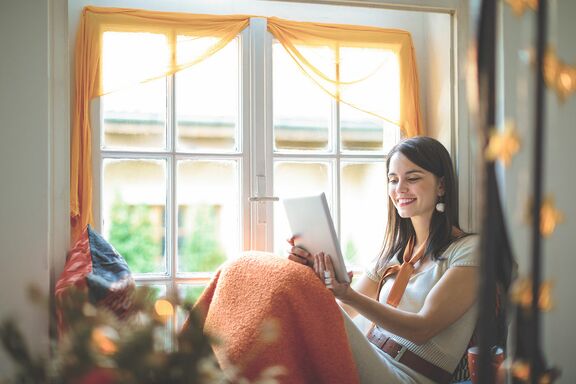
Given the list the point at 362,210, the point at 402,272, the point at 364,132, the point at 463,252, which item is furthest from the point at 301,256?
the point at 364,132

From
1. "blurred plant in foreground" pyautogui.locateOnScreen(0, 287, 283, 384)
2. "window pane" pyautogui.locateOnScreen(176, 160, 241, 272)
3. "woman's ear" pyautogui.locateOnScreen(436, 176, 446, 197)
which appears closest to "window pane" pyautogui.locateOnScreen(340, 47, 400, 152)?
"woman's ear" pyautogui.locateOnScreen(436, 176, 446, 197)

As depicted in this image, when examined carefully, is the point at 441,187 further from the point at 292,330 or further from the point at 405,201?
the point at 292,330

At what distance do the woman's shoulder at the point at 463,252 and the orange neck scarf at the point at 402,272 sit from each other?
125 millimetres

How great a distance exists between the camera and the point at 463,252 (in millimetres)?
1961

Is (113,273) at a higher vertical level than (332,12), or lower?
lower

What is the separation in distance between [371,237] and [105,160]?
110 cm

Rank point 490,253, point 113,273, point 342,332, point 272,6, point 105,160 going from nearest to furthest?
point 490,253 < point 342,332 < point 113,273 < point 105,160 < point 272,6

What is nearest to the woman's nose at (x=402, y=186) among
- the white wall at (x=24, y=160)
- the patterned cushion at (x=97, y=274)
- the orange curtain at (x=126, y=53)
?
the orange curtain at (x=126, y=53)

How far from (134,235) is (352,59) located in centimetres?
108

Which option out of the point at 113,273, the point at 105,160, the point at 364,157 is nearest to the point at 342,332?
the point at 113,273

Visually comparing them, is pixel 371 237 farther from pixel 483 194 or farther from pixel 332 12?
pixel 483 194

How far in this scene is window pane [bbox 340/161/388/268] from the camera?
8.11 ft

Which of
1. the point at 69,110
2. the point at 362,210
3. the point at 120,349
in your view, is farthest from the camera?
the point at 362,210

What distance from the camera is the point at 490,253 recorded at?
22.0 inches
